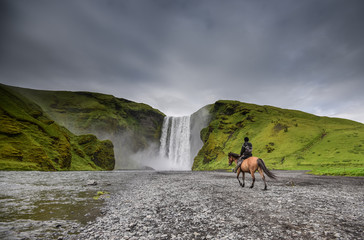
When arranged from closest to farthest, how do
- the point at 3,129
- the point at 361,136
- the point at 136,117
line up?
the point at 3,129 → the point at 361,136 → the point at 136,117

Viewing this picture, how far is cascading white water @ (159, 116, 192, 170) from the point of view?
12075cm

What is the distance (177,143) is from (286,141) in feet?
243

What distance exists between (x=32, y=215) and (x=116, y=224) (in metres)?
4.91

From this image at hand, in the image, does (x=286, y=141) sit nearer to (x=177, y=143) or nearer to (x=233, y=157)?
(x=233, y=157)

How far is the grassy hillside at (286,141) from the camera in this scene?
4741 centimetres

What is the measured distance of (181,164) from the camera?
119625mm

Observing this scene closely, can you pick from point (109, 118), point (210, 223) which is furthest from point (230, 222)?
point (109, 118)

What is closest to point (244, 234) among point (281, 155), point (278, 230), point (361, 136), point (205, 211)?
point (278, 230)

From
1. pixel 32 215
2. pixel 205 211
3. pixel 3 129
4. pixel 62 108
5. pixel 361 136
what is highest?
pixel 62 108

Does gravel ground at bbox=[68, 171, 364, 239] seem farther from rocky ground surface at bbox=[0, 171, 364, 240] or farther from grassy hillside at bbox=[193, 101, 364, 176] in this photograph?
grassy hillside at bbox=[193, 101, 364, 176]

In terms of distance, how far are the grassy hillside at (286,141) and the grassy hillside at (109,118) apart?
5872 cm

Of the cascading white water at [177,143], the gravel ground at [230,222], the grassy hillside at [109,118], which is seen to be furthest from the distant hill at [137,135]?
the gravel ground at [230,222]

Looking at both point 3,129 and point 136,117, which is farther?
point 136,117

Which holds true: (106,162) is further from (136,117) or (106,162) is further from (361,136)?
(361,136)
